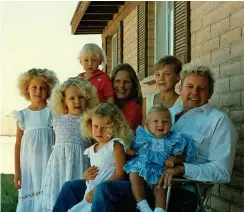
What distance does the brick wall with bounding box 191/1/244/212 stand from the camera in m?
4.53

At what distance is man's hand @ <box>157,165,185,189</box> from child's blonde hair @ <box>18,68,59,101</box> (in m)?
1.79

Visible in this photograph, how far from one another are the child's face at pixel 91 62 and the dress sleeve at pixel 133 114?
56 centimetres

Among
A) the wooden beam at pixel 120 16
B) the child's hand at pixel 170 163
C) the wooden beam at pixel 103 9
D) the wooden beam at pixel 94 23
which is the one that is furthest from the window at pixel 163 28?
the wooden beam at pixel 94 23

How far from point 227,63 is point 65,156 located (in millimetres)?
1423

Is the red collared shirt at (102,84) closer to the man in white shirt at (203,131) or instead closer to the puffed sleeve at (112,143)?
the man in white shirt at (203,131)

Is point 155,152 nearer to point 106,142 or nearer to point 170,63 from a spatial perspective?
point 106,142

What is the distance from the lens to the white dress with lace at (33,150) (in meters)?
4.93

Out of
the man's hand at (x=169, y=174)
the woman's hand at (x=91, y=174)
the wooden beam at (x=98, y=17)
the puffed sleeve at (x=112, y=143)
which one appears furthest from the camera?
the wooden beam at (x=98, y=17)

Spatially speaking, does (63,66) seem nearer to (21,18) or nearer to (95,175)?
(21,18)

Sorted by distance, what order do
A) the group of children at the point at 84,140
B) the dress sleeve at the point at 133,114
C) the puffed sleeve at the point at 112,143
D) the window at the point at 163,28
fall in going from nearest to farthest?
the group of children at the point at 84,140
the puffed sleeve at the point at 112,143
the dress sleeve at the point at 133,114
the window at the point at 163,28

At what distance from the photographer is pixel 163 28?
26.3ft

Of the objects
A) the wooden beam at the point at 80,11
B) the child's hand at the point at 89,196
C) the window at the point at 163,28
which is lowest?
the child's hand at the point at 89,196

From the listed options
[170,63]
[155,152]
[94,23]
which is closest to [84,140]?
[170,63]

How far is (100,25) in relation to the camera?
1345cm
